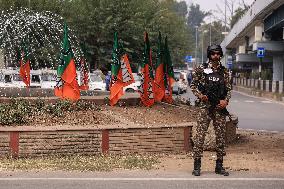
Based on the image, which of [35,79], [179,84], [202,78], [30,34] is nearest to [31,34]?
[30,34]

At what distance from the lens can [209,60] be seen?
28.8 ft

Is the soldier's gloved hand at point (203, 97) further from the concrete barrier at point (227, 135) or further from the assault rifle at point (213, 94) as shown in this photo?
the concrete barrier at point (227, 135)

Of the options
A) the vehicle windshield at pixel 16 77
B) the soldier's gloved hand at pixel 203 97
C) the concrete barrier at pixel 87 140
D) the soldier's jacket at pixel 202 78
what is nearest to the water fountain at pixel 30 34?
the vehicle windshield at pixel 16 77

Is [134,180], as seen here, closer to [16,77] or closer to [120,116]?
[120,116]

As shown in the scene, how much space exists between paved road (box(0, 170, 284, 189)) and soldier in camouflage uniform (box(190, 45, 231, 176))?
1.15 ft

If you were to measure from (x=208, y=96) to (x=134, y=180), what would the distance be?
61.6 inches

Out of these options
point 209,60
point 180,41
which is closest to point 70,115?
point 209,60

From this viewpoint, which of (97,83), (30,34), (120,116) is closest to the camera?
(120,116)

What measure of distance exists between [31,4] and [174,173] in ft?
110

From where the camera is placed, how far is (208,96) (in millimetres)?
8742

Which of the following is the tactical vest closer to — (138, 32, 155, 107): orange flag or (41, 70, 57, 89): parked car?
(138, 32, 155, 107): orange flag

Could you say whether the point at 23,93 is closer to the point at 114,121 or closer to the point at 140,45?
Answer: the point at 114,121

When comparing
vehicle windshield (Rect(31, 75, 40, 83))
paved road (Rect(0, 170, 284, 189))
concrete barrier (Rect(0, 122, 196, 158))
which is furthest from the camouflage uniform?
vehicle windshield (Rect(31, 75, 40, 83))

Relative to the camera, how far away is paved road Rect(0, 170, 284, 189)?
25.7 feet
